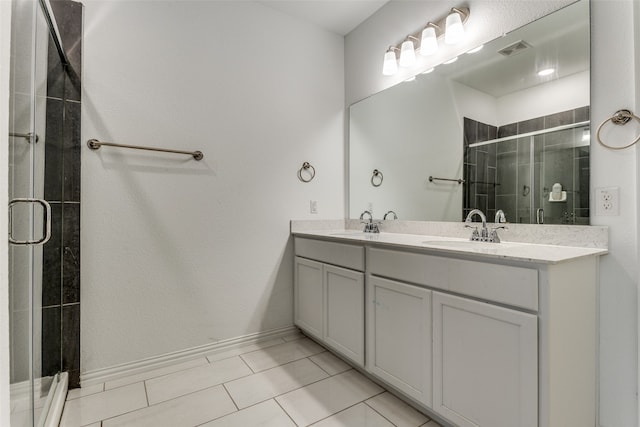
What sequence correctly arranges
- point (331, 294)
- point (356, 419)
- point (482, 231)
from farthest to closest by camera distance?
point (331, 294), point (482, 231), point (356, 419)

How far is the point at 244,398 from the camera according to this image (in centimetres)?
162

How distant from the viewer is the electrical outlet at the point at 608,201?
127 cm

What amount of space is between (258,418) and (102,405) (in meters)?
0.80

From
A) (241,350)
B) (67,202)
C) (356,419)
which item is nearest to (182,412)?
(241,350)

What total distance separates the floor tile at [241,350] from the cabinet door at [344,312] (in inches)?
18.4

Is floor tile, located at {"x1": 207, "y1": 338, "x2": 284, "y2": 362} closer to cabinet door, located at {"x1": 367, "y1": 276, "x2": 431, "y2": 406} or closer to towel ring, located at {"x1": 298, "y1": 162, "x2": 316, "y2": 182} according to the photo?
cabinet door, located at {"x1": 367, "y1": 276, "x2": 431, "y2": 406}

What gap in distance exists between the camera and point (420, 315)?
142cm

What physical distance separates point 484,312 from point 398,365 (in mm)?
566

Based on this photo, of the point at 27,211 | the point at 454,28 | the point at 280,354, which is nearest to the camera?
the point at 27,211

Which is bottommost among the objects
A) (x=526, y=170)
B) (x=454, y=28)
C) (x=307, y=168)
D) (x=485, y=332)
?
(x=485, y=332)

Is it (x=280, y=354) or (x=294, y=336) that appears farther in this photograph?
(x=294, y=336)

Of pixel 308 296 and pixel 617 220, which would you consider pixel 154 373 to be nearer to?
pixel 308 296

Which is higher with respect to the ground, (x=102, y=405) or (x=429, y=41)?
(x=429, y=41)

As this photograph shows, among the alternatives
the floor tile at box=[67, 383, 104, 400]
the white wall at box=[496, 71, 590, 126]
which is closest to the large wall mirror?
the white wall at box=[496, 71, 590, 126]
